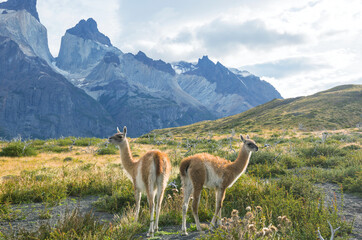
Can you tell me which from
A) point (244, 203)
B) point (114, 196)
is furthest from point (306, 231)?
point (114, 196)

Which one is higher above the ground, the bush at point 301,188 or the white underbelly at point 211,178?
the white underbelly at point 211,178

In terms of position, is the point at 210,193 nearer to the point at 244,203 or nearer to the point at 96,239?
the point at 244,203

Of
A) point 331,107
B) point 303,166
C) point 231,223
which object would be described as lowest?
point 303,166

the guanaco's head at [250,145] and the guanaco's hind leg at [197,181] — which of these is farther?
the guanaco's head at [250,145]

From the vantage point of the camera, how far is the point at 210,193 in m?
7.76

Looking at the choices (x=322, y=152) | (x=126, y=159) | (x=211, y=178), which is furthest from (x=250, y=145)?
(x=322, y=152)

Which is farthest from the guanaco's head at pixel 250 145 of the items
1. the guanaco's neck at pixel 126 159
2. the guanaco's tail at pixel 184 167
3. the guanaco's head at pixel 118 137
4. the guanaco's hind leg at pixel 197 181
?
the guanaco's head at pixel 118 137

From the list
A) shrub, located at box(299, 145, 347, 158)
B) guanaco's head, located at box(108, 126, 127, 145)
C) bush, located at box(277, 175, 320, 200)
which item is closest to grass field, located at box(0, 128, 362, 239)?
bush, located at box(277, 175, 320, 200)

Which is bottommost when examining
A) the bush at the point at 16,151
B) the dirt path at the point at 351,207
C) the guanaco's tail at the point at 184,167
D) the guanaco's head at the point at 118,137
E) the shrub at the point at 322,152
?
the dirt path at the point at 351,207

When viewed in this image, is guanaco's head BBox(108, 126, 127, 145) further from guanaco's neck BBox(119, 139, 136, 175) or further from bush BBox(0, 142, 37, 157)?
bush BBox(0, 142, 37, 157)

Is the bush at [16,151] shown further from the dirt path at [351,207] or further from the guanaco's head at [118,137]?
the dirt path at [351,207]

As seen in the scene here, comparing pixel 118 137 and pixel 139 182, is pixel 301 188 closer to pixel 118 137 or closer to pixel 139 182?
pixel 139 182

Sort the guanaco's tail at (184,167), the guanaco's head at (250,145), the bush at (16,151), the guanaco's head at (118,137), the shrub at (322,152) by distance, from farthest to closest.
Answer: the bush at (16,151), the shrub at (322,152), the guanaco's head at (118,137), the guanaco's head at (250,145), the guanaco's tail at (184,167)

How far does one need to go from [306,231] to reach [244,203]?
2.54 meters
